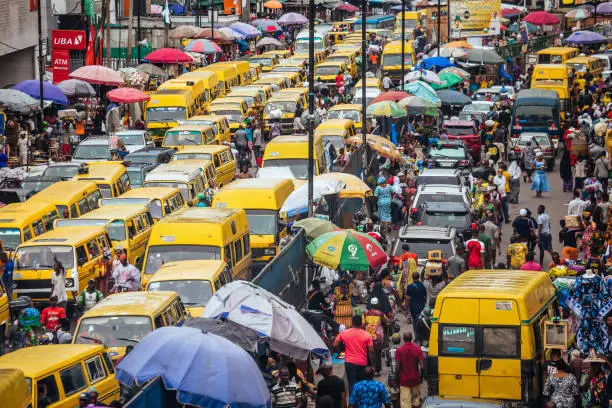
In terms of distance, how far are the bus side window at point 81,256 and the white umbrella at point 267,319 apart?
306 inches

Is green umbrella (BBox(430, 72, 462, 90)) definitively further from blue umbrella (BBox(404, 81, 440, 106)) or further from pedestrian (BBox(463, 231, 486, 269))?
pedestrian (BBox(463, 231, 486, 269))

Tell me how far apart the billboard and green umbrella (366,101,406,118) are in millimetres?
29469

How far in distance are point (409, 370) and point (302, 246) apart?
23.1ft

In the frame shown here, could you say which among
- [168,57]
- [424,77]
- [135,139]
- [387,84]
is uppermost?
[168,57]

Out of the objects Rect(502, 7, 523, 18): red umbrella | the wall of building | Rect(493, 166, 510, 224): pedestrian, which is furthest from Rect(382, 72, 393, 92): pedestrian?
Rect(502, 7, 523, 18): red umbrella

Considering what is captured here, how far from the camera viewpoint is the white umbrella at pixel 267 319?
17234 mm

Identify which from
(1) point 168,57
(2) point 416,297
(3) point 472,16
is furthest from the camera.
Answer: (3) point 472,16

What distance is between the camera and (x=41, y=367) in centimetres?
1597

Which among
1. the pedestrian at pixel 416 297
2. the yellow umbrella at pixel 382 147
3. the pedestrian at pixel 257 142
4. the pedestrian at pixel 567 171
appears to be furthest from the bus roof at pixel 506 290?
the pedestrian at pixel 257 142

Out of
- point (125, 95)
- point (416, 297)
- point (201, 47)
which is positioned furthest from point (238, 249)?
point (201, 47)

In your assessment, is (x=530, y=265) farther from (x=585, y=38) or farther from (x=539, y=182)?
(x=585, y=38)

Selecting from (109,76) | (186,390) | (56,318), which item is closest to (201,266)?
(56,318)

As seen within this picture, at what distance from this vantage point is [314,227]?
2469 cm

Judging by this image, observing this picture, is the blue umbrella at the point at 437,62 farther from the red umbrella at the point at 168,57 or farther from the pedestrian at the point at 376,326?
the pedestrian at the point at 376,326
